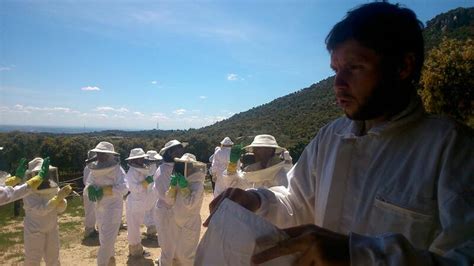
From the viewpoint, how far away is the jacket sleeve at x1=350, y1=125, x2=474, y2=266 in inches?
38.9

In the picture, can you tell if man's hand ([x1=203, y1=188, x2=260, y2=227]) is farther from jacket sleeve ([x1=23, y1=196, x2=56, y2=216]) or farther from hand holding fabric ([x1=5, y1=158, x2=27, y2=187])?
hand holding fabric ([x1=5, y1=158, x2=27, y2=187])

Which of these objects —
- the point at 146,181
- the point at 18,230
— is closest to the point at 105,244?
the point at 146,181

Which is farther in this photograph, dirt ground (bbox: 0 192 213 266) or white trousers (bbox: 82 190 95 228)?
white trousers (bbox: 82 190 95 228)

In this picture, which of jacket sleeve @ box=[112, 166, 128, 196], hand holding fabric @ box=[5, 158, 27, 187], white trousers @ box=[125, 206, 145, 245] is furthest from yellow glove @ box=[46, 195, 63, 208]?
white trousers @ box=[125, 206, 145, 245]

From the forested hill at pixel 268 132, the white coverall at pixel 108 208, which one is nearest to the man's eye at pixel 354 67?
the forested hill at pixel 268 132

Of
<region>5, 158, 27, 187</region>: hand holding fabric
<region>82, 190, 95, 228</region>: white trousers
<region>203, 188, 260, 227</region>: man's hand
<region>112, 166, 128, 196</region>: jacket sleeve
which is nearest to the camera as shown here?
<region>203, 188, 260, 227</region>: man's hand

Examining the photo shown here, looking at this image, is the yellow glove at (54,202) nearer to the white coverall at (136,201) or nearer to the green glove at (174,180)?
the green glove at (174,180)

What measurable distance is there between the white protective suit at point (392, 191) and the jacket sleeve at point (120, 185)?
5.44 m

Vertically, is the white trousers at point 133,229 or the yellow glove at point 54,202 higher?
the yellow glove at point 54,202

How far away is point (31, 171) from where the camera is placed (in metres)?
5.95

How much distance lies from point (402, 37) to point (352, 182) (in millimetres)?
685

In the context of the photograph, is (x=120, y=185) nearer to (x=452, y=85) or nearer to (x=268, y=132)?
(x=452, y=85)

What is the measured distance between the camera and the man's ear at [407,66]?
5.02 ft

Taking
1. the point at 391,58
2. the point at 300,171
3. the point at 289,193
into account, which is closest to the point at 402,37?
the point at 391,58
